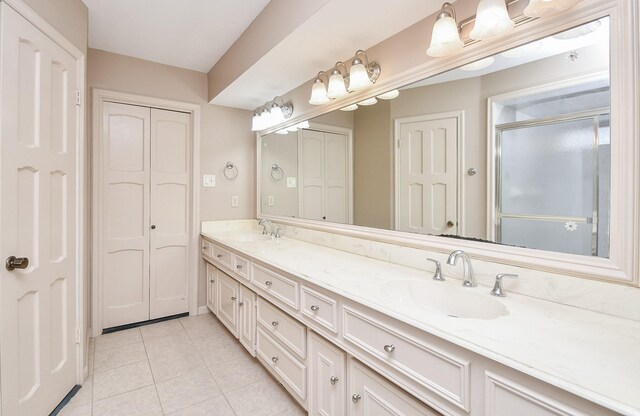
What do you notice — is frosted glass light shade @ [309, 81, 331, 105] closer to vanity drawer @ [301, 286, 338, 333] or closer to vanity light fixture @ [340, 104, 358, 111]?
vanity light fixture @ [340, 104, 358, 111]

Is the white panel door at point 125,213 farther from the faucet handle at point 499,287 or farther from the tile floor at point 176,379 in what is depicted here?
the faucet handle at point 499,287

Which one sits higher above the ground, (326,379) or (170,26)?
(170,26)

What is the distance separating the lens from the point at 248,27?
217 cm

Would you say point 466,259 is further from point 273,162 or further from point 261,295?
point 273,162

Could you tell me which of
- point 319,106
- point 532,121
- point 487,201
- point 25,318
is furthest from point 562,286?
point 25,318

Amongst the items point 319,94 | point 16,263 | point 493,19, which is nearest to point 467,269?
point 493,19

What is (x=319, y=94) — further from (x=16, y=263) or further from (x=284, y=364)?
(x=16, y=263)

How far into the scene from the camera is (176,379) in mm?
1997

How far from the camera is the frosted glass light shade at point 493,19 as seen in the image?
3.66ft

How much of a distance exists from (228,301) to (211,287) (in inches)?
20.5

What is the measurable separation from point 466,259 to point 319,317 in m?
0.68

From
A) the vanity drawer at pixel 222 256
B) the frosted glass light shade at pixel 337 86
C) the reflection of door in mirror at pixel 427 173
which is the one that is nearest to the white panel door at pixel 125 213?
the vanity drawer at pixel 222 256

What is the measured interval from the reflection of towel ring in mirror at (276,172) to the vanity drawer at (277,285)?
1116 millimetres

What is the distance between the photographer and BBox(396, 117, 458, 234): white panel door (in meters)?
1.45
